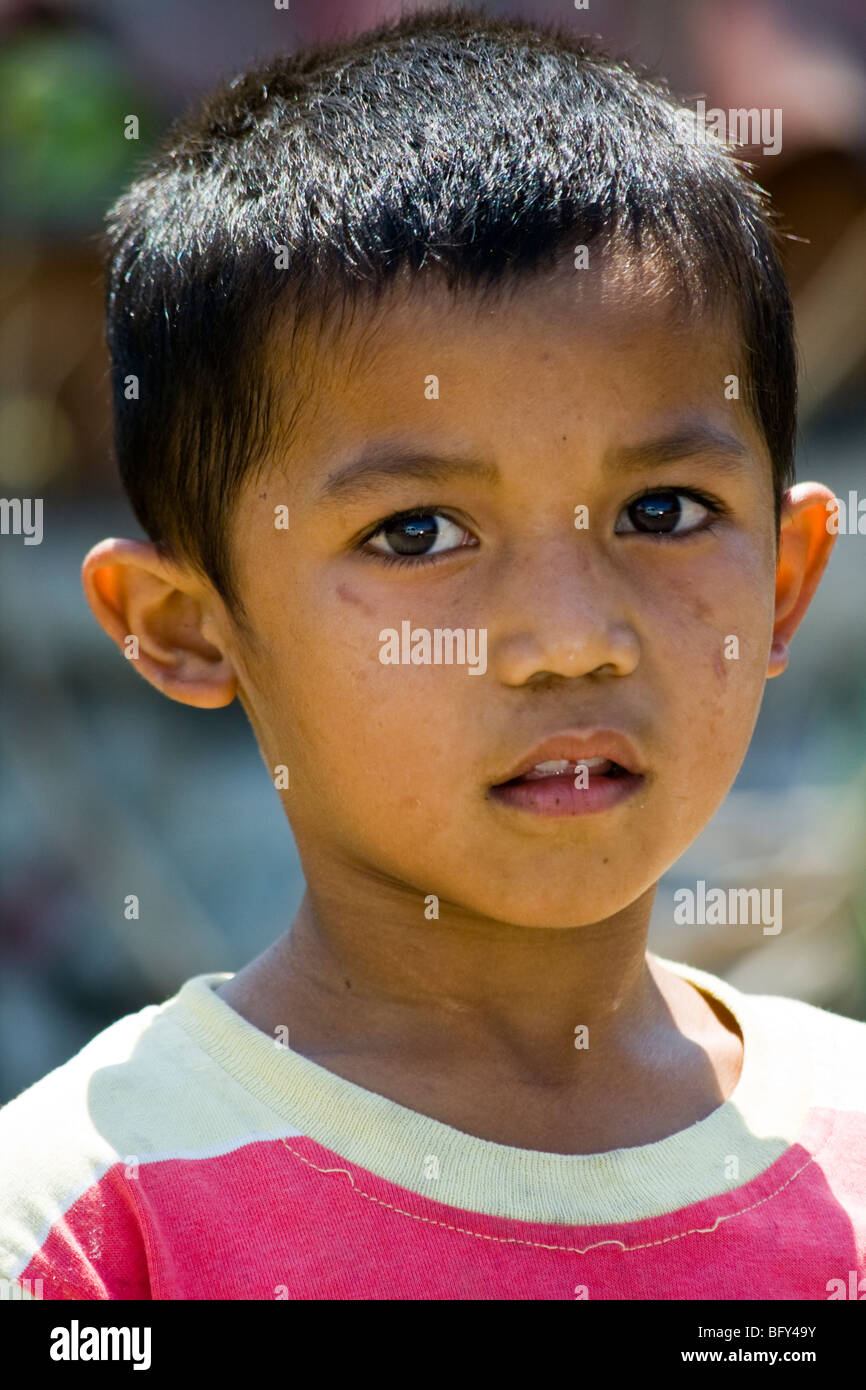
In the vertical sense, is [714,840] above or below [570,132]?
below

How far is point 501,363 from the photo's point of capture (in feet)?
3.84

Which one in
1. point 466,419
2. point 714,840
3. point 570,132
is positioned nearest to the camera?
point 466,419

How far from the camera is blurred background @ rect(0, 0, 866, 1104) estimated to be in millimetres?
2779

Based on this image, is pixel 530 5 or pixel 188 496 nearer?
pixel 188 496

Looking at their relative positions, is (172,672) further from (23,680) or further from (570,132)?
(23,680)

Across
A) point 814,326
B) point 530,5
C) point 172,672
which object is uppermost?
point 530,5

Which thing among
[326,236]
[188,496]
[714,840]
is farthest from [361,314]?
[714,840]

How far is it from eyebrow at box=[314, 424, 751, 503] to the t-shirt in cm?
41

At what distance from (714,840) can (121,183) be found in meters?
1.46

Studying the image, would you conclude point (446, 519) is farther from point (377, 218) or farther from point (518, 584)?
point (377, 218)

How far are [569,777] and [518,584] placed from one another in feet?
0.46

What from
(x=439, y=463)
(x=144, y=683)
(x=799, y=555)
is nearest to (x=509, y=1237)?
(x=439, y=463)

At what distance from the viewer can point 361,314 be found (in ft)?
3.96

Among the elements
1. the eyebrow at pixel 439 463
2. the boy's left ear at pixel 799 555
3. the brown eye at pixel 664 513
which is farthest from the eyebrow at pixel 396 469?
the boy's left ear at pixel 799 555
